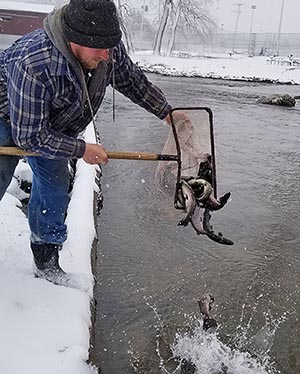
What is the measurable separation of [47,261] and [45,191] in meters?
0.48

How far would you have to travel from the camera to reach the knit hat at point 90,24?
2.38m

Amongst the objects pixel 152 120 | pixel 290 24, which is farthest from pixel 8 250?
pixel 290 24

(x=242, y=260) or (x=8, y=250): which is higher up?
(x=8, y=250)

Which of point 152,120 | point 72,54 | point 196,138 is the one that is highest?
point 72,54

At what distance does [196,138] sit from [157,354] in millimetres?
1397

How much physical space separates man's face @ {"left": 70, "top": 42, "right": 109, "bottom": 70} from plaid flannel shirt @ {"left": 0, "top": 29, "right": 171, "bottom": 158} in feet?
0.22

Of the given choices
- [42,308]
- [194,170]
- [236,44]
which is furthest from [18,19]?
[236,44]

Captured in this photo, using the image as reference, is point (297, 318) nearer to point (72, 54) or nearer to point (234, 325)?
point (234, 325)

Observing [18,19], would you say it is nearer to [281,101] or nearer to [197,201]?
[281,101]

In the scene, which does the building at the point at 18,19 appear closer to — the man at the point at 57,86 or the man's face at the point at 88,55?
the man at the point at 57,86

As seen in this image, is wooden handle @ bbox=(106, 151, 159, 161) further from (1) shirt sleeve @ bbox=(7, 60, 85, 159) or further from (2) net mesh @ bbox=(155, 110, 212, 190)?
(2) net mesh @ bbox=(155, 110, 212, 190)

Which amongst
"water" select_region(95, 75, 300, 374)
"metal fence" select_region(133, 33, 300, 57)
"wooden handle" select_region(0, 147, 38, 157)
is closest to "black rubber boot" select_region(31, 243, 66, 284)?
"water" select_region(95, 75, 300, 374)

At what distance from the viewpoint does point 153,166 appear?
24.3 ft

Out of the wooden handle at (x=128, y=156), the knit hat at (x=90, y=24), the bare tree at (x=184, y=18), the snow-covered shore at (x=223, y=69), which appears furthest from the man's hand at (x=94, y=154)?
the bare tree at (x=184, y=18)
